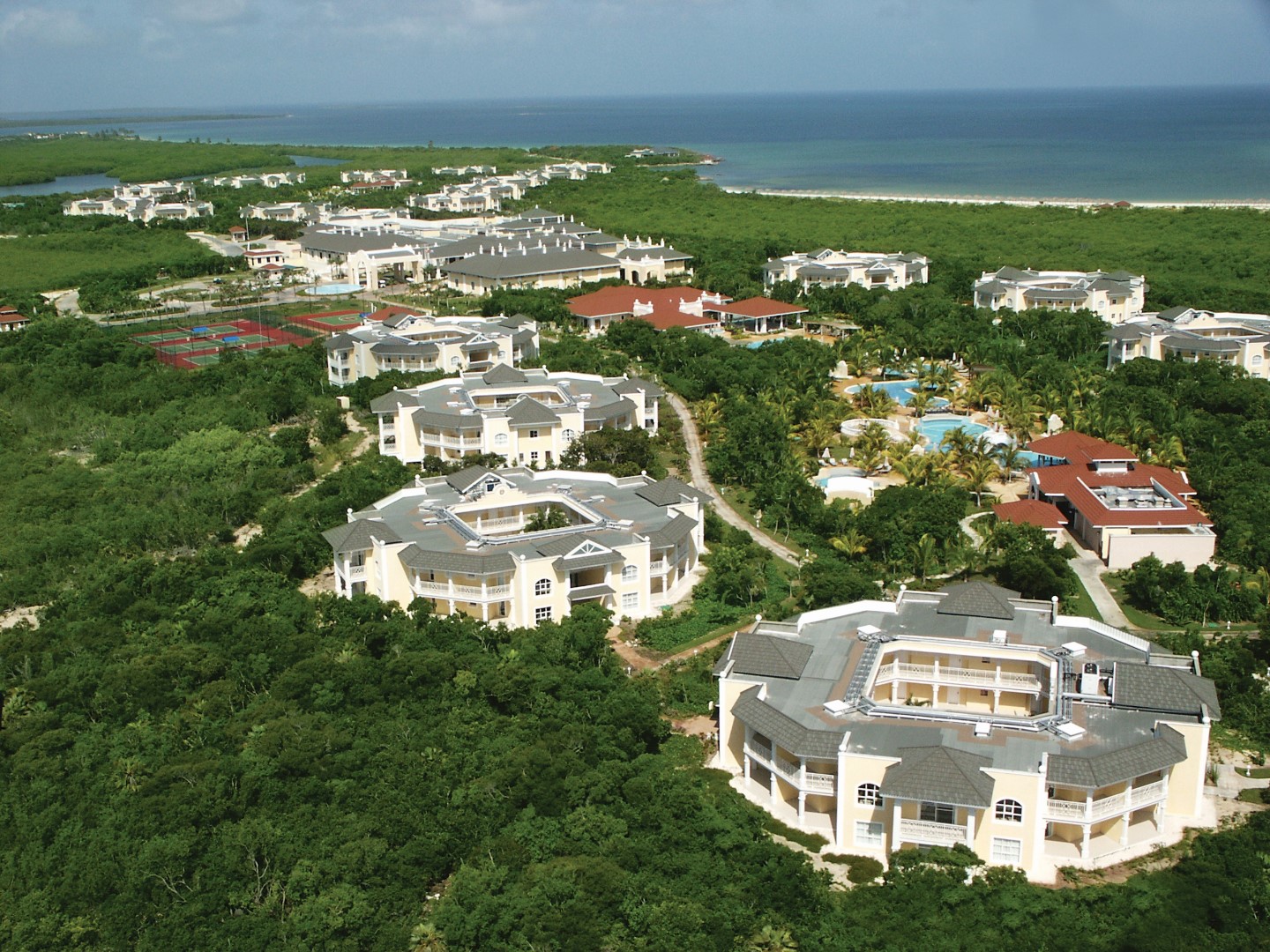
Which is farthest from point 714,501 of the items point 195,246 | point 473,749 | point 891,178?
point 891,178

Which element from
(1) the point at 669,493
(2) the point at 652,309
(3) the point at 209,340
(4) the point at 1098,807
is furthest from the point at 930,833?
(3) the point at 209,340

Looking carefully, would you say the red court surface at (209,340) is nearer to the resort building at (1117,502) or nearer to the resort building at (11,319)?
the resort building at (11,319)

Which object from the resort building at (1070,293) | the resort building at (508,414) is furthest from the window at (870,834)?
the resort building at (1070,293)

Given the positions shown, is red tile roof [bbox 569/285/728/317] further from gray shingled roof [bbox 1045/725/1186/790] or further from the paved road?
gray shingled roof [bbox 1045/725/1186/790]

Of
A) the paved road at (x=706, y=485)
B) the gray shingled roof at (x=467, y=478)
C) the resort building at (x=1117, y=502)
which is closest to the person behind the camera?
the resort building at (x=1117, y=502)

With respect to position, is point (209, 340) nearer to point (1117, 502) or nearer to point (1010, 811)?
point (1117, 502)

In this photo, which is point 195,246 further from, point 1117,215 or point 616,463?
point 1117,215

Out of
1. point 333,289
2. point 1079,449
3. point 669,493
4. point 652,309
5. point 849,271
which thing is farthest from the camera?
point 333,289
